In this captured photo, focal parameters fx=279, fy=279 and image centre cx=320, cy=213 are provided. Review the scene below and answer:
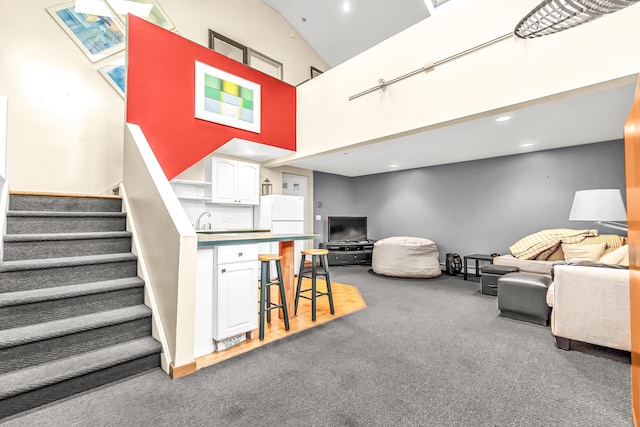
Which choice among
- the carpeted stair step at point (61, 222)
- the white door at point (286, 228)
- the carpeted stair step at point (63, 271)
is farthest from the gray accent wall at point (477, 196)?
the carpeted stair step at point (63, 271)

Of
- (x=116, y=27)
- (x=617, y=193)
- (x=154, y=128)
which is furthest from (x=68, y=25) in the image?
(x=617, y=193)

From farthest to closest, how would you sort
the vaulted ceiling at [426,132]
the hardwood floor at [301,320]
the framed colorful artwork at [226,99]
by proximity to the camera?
the framed colorful artwork at [226,99] → the vaulted ceiling at [426,132] → the hardwood floor at [301,320]

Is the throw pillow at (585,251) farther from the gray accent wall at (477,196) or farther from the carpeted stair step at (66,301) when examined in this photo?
the carpeted stair step at (66,301)

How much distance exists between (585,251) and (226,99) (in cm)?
542

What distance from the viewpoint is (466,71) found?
304 centimetres

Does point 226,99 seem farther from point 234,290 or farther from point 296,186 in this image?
point 234,290

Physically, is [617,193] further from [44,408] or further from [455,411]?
[44,408]

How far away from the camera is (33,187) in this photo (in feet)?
11.6

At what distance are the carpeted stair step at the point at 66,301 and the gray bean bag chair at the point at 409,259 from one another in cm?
420

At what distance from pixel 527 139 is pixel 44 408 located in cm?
568

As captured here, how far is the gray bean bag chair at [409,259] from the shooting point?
17.1 ft

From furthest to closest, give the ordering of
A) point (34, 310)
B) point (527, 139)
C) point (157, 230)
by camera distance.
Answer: point (527, 139), point (157, 230), point (34, 310)

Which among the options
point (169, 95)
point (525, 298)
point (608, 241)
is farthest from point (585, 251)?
point (169, 95)

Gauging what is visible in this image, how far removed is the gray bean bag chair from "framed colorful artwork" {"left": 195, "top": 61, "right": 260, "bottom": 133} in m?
3.32
